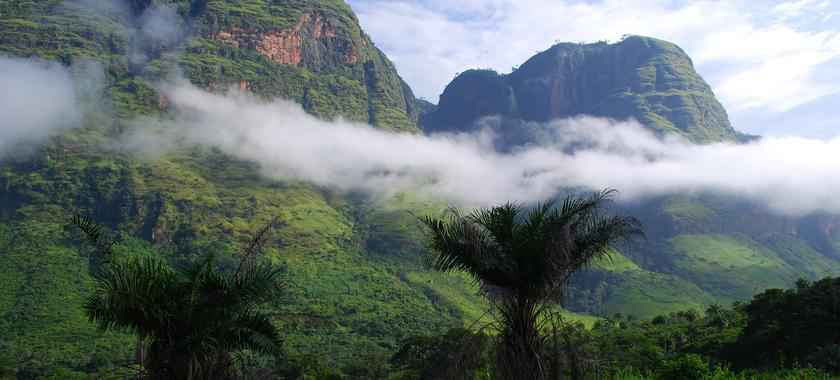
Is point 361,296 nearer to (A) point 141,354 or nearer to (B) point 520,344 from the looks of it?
(A) point 141,354

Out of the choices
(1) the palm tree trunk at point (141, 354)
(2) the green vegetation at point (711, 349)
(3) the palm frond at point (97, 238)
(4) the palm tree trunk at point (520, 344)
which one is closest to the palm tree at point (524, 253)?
(4) the palm tree trunk at point (520, 344)

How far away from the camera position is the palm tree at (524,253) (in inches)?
412

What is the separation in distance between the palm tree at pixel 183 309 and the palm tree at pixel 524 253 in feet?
10.9

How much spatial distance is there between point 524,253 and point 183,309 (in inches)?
219

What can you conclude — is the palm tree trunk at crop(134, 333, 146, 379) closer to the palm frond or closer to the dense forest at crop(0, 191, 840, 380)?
the dense forest at crop(0, 191, 840, 380)

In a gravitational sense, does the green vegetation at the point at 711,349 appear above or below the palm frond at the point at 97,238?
below

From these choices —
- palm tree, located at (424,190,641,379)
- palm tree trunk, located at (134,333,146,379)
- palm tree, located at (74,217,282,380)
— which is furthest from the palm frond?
palm tree, located at (424,190,641,379)

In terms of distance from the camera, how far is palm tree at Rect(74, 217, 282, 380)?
33.6ft

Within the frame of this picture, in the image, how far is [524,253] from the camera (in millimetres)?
10688

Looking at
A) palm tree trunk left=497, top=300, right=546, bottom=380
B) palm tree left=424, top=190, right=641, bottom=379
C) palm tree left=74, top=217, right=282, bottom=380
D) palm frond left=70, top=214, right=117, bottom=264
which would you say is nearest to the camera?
palm tree left=74, top=217, right=282, bottom=380

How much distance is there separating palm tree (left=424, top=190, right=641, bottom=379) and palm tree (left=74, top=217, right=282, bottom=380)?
331 cm

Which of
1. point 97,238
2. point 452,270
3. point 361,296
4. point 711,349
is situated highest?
point 452,270

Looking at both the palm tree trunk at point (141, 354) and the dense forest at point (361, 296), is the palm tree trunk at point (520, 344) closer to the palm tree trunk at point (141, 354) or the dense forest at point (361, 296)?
the dense forest at point (361, 296)

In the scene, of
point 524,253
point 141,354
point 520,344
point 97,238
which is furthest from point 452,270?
point 97,238
